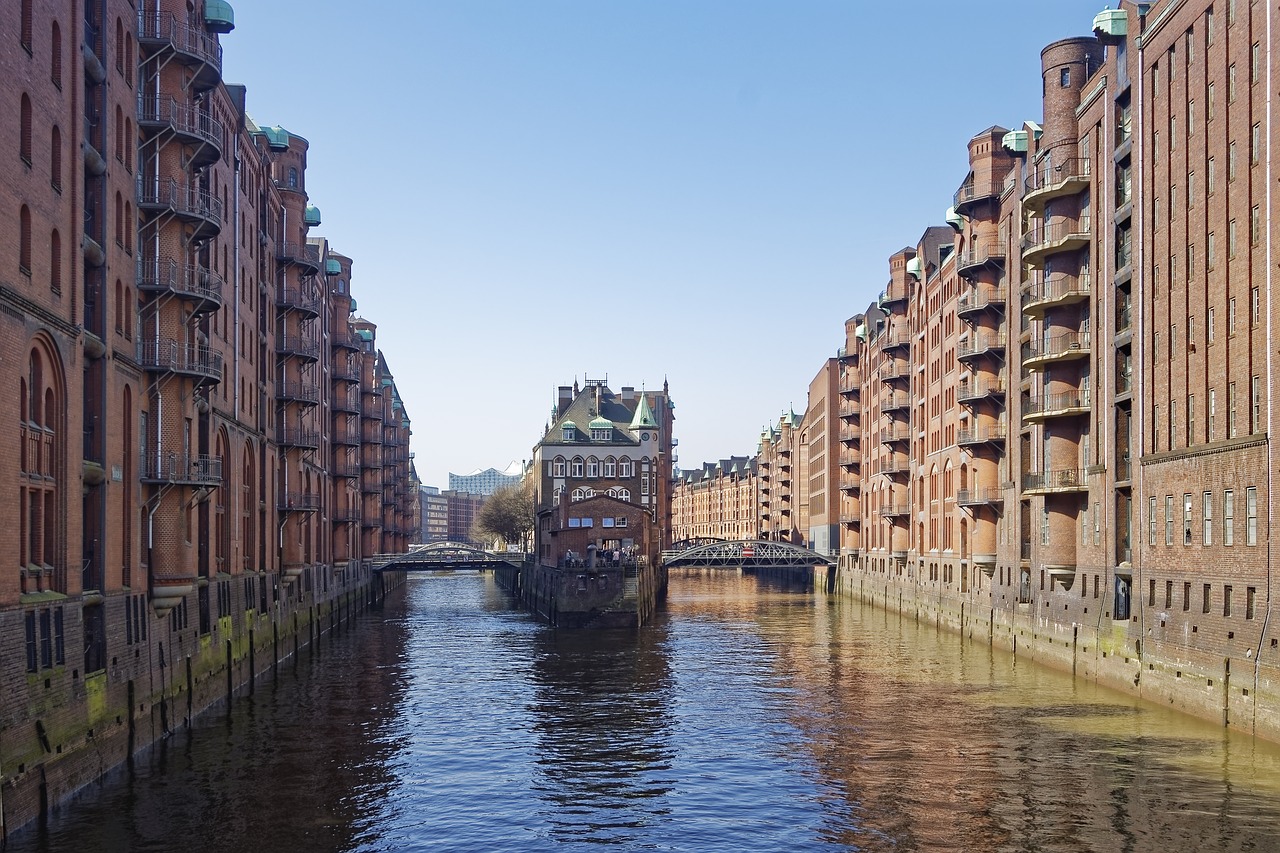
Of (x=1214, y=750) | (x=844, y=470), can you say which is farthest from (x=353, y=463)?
(x=1214, y=750)

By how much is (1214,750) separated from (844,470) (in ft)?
312

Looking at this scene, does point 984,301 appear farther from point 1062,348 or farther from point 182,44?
point 182,44

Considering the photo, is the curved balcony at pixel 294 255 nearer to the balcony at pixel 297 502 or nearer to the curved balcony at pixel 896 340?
the balcony at pixel 297 502

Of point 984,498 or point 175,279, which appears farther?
point 984,498

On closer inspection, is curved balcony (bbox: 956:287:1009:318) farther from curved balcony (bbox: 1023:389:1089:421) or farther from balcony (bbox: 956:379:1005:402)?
curved balcony (bbox: 1023:389:1089:421)

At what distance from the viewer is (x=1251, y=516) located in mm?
39969

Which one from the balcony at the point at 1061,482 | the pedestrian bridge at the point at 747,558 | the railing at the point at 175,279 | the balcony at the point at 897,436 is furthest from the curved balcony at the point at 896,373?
the railing at the point at 175,279

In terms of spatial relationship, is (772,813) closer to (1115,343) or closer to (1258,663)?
(1258,663)

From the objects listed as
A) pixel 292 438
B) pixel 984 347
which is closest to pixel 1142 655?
pixel 984 347

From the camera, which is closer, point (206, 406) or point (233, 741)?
point (233, 741)

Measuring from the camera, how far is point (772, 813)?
33.5m

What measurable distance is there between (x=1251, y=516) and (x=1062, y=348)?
2134 centimetres

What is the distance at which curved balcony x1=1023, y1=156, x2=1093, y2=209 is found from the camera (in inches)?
2319

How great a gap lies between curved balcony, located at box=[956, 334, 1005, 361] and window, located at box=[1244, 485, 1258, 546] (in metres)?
34.0
